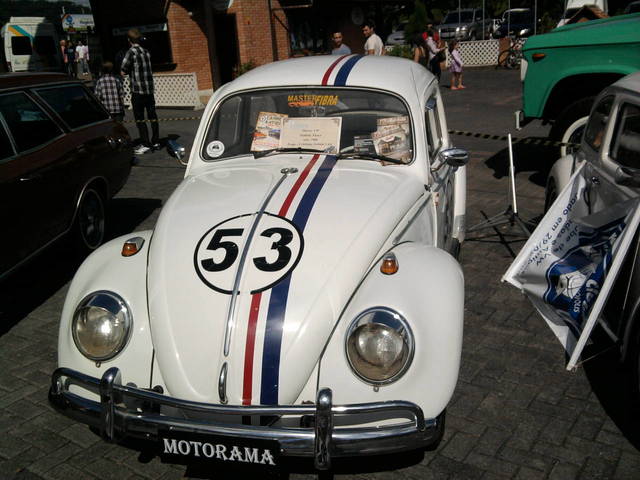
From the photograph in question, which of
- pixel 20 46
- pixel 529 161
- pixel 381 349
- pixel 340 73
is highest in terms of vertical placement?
pixel 20 46

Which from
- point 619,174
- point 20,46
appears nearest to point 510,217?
point 619,174

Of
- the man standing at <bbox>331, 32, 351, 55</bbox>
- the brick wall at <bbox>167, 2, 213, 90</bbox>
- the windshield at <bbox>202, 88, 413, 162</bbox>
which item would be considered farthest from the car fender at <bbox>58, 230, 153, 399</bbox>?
the brick wall at <bbox>167, 2, 213, 90</bbox>

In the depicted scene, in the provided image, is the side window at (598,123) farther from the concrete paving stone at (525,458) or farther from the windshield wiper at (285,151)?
the concrete paving stone at (525,458)

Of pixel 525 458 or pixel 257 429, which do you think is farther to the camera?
pixel 525 458

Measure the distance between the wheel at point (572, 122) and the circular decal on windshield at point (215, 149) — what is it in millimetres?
4816

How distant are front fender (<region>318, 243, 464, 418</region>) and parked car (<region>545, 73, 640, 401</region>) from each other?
1.10 meters

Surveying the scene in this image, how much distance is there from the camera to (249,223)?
348 cm

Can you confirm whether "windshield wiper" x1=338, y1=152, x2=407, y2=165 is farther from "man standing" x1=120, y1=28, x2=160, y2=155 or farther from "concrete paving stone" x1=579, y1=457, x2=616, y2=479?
"man standing" x1=120, y1=28, x2=160, y2=155

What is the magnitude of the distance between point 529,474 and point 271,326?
5.00ft

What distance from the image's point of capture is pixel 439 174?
4.77 m

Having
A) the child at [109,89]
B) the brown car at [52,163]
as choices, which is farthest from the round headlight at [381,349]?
the child at [109,89]

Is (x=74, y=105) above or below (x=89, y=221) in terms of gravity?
above

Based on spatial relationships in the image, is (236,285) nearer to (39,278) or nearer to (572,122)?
(39,278)

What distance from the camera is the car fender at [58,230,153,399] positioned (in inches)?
122
